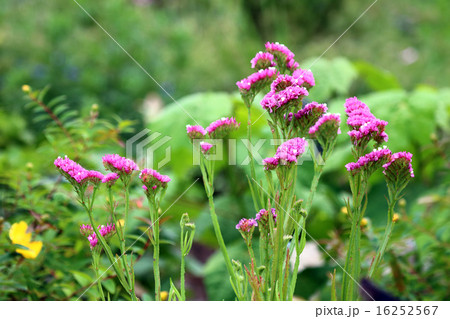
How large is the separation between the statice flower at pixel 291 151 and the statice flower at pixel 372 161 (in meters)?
0.06

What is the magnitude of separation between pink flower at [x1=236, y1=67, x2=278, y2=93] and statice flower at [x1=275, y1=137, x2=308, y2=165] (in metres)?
0.09

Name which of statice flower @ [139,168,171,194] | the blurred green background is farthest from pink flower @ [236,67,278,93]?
the blurred green background

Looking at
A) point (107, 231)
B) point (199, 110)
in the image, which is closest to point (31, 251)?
point (107, 231)

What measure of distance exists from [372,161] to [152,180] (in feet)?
0.72

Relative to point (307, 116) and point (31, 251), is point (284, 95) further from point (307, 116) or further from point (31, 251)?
point (31, 251)

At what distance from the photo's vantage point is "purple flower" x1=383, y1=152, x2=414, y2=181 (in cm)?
49

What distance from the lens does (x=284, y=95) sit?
49cm

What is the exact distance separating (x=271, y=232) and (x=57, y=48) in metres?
2.28

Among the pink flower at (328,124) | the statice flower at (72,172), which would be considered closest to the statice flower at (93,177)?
the statice flower at (72,172)

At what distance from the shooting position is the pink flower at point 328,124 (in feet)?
1.62

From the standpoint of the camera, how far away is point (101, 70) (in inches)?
103

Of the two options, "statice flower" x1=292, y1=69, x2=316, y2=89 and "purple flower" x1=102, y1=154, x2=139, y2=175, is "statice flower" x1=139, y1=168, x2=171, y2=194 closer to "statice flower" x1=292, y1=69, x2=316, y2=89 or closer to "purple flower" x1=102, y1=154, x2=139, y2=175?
"purple flower" x1=102, y1=154, x2=139, y2=175

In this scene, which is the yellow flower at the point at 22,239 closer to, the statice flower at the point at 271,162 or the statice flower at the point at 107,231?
the statice flower at the point at 107,231

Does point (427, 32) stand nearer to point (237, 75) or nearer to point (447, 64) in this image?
point (447, 64)
